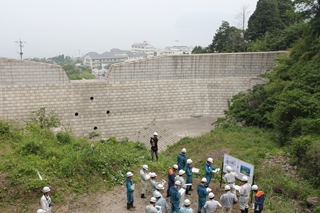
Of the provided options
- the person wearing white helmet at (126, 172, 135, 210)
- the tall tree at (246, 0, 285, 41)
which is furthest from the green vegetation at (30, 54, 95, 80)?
the person wearing white helmet at (126, 172, 135, 210)

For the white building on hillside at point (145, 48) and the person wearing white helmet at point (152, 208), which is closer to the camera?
the person wearing white helmet at point (152, 208)

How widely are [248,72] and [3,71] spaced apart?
14556 mm

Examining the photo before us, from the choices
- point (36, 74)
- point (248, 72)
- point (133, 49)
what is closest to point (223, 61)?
point (248, 72)

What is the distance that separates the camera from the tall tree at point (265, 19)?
84.5 ft

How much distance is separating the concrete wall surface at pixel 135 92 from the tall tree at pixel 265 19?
7676mm

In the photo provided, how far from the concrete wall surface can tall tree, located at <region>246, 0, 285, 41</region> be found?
25.2 feet

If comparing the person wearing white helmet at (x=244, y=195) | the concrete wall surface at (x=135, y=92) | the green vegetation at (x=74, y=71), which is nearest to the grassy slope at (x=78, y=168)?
the person wearing white helmet at (x=244, y=195)

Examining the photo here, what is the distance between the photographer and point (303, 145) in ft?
34.9

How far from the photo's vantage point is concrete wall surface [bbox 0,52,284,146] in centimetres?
1562

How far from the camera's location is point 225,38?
Answer: 95.0 ft

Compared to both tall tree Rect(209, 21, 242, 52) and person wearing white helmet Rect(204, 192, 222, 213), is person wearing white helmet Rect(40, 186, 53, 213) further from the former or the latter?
tall tree Rect(209, 21, 242, 52)

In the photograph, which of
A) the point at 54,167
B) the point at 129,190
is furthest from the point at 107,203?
the point at 54,167

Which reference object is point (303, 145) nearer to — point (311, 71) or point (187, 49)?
point (311, 71)

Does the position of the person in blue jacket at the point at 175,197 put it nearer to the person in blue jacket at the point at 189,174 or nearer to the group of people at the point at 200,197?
the group of people at the point at 200,197
